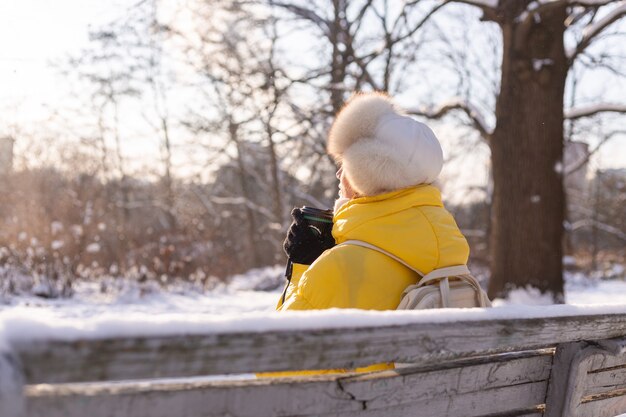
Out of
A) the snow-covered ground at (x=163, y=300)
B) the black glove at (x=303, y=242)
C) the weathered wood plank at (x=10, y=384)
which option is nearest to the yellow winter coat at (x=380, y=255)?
the black glove at (x=303, y=242)

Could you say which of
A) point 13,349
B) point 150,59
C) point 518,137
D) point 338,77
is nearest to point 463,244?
point 13,349

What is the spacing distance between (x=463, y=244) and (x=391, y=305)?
13.1 inches

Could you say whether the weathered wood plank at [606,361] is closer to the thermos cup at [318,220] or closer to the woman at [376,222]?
the woman at [376,222]

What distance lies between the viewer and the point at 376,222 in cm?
208

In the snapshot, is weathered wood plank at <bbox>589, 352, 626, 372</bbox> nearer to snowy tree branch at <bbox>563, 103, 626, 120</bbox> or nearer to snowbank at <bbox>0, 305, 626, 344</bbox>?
snowbank at <bbox>0, 305, 626, 344</bbox>

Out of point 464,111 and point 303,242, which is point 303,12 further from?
point 303,242

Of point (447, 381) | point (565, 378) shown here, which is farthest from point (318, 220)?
point (565, 378)

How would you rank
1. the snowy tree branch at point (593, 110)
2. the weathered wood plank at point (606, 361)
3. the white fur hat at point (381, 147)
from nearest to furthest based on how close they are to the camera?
1. the weathered wood plank at point (606, 361)
2. the white fur hat at point (381, 147)
3. the snowy tree branch at point (593, 110)

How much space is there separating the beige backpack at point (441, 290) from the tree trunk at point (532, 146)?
574 cm

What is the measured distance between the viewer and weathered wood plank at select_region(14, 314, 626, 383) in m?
1.06

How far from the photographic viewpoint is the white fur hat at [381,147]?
222cm

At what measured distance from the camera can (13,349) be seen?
102cm

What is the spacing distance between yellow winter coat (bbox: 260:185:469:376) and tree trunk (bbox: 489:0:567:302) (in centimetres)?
572

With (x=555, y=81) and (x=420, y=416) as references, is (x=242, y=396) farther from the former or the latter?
(x=555, y=81)
